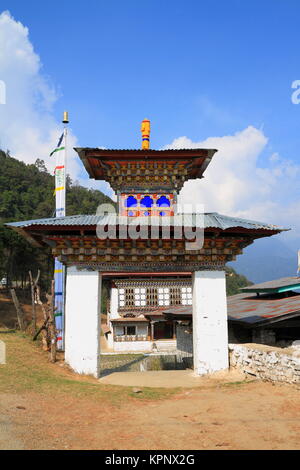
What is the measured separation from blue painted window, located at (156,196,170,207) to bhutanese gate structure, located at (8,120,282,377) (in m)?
0.04

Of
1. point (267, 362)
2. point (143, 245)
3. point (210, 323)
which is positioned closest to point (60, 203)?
point (143, 245)

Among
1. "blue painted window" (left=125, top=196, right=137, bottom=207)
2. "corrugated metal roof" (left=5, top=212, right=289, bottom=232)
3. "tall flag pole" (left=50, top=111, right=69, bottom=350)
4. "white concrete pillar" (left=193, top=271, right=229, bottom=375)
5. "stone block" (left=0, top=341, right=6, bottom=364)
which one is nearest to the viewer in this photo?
"stone block" (left=0, top=341, right=6, bottom=364)

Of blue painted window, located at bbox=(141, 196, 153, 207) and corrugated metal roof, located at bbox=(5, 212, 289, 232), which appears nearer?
corrugated metal roof, located at bbox=(5, 212, 289, 232)

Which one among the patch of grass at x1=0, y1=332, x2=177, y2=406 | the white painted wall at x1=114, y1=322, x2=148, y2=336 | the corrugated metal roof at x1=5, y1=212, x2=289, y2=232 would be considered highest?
the corrugated metal roof at x1=5, y1=212, x2=289, y2=232

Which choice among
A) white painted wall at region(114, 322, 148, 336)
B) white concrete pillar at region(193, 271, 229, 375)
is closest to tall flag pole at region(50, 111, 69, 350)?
white concrete pillar at region(193, 271, 229, 375)

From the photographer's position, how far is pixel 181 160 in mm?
13953

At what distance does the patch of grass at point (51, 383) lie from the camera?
28.7 feet

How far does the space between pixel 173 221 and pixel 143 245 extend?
1356mm

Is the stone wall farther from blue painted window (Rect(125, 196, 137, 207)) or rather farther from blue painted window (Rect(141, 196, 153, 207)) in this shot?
blue painted window (Rect(125, 196, 137, 207))

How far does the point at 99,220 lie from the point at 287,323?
7.97m

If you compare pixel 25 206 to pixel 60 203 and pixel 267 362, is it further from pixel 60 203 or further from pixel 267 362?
pixel 267 362

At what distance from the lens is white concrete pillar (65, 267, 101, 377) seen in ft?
37.3

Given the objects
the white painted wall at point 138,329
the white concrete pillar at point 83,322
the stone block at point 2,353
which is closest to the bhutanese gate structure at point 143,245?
the white concrete pillar at point 83,322

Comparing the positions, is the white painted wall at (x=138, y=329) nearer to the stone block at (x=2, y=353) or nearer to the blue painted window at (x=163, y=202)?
the stone block at (x=2, y=353)
